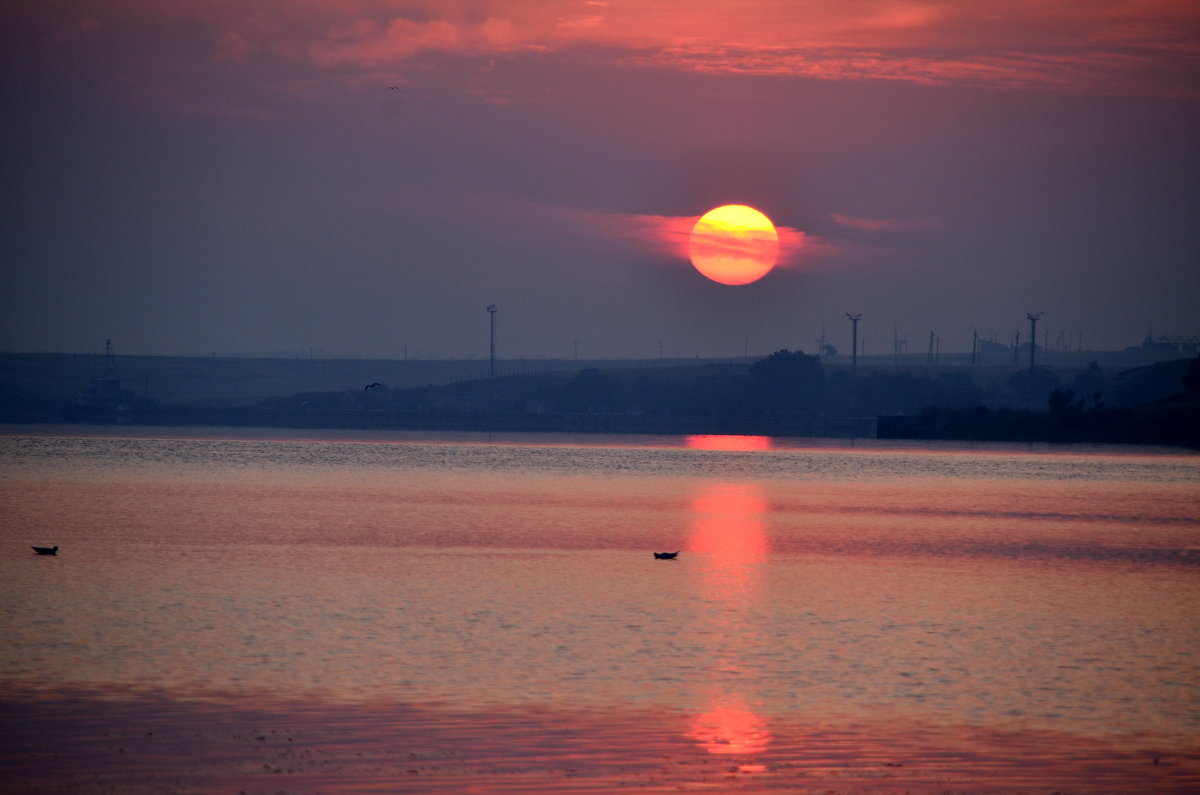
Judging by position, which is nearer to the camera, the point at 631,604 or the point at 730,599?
the point at 631,604

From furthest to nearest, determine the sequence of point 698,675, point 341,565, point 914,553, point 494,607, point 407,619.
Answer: point 914,553 < point 341,565 < point 494,607 < point 407,619 < point 698,675

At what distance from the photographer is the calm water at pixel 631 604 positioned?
29891 mm

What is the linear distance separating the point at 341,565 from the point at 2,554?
14314mm

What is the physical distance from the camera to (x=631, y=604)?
148 ft

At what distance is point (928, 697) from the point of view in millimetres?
30328

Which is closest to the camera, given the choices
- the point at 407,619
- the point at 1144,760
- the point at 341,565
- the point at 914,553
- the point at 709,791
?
the point at 709,791

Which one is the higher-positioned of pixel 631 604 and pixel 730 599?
pixel 631 604

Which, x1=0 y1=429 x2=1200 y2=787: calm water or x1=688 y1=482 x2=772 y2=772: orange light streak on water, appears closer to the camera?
x1=688 y1=482 x2=772 y2=772: orange light streak on water

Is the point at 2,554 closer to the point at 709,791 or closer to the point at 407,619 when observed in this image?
the point at 407,619

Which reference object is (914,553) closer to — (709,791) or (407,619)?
(407,619)

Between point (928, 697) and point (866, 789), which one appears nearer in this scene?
point (866, 789)

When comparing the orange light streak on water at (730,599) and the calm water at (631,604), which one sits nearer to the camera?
the orange light streak on water at (730,599)

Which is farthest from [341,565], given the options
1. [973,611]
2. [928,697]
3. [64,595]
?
[928,697]

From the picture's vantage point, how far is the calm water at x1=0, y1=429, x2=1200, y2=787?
29.9m
